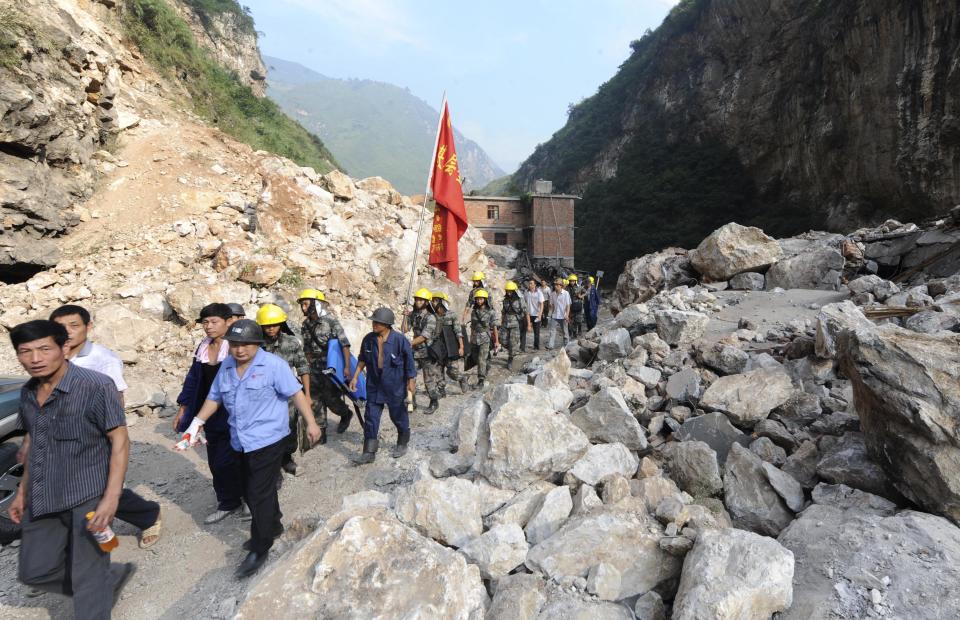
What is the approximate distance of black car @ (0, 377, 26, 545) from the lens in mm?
3217

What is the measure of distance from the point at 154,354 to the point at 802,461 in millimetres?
8419

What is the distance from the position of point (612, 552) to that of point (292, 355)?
11.0ft

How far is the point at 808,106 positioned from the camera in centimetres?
2531

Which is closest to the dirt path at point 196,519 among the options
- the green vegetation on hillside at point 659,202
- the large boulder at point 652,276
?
the large boulder at point 652,276

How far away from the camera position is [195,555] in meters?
3.09

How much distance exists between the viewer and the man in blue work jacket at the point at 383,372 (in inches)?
173

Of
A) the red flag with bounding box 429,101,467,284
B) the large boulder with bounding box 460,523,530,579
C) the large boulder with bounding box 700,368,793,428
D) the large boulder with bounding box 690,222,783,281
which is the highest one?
the red flag with bounding box 429,101,467,284

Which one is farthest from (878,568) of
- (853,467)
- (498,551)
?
(498,551)

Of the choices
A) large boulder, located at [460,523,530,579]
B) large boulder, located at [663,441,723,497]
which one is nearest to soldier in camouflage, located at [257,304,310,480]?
large boulder, located at [460,523,530,579]

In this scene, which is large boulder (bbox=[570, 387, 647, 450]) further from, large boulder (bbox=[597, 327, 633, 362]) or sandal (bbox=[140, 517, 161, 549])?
sandal (bbox=[140, 517, 161, 549])

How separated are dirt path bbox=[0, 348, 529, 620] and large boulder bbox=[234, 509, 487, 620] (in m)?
0.28

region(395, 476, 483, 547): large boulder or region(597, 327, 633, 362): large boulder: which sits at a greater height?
region(597, 327, 633, 362): large boulder

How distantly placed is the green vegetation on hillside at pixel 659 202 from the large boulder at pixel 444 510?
3474cm

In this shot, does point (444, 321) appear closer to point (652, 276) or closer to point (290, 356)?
point (290, 356)
